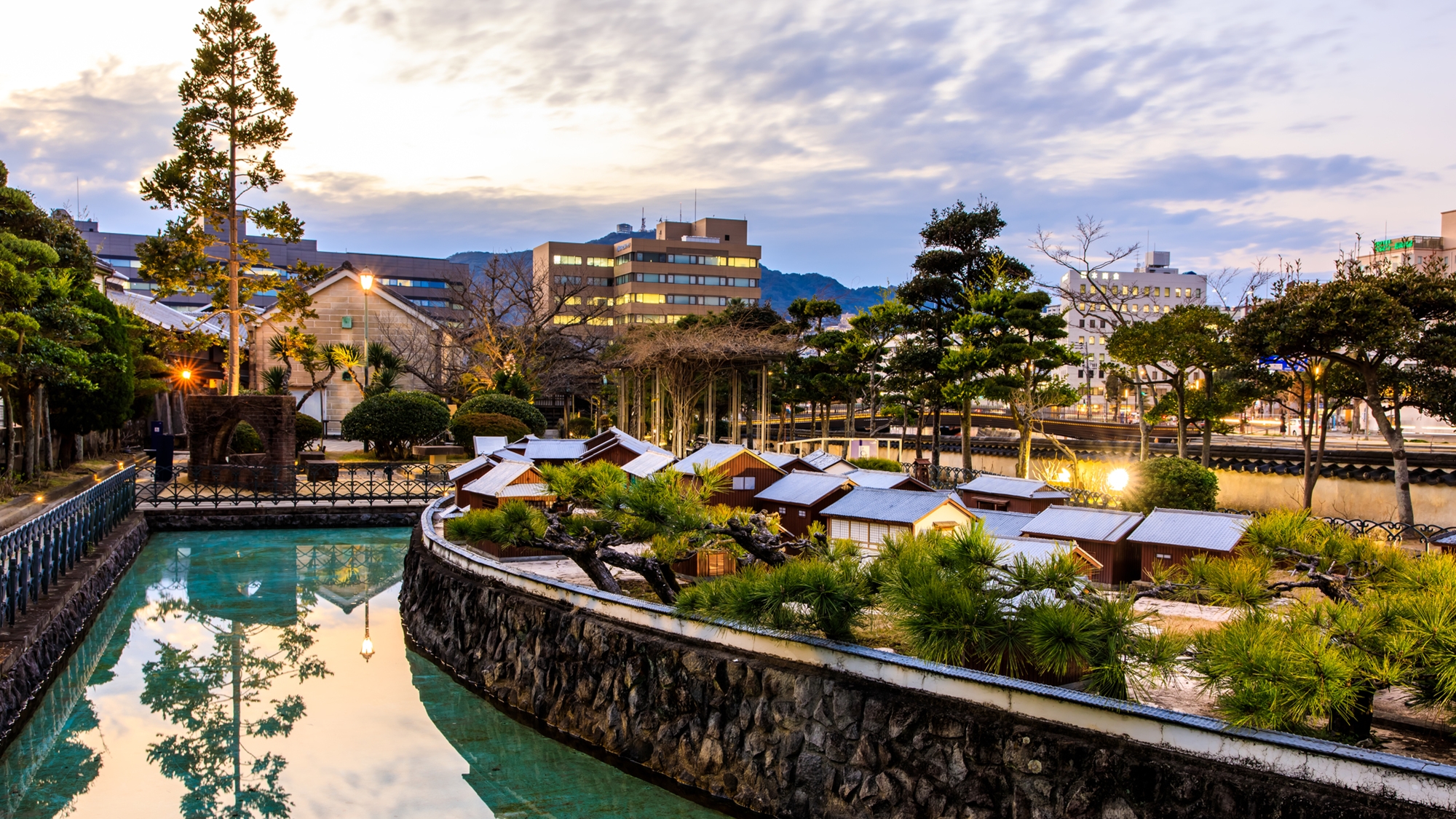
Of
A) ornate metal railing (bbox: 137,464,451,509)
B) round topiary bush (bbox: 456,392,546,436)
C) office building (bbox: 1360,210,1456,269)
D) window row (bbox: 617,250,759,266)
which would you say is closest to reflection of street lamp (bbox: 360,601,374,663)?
ornate metal railing (bbox: 137,464,451,509)

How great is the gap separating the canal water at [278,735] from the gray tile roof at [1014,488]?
11829 mm

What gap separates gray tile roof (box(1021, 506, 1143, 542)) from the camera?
15.8 m

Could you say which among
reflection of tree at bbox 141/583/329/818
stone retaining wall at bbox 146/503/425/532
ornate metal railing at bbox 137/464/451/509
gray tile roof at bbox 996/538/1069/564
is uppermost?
gray tile roof at bbox 996/538/1069/564

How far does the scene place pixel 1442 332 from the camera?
20.3 m

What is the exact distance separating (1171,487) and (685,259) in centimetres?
9167

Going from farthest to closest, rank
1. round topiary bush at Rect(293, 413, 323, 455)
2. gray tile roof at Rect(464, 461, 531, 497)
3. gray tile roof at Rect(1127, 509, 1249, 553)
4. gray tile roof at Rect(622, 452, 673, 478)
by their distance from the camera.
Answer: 1. round topiary bush at Rect(293, 413, 323, 455)
2. gray tile roof at Rect(622, 452, 673, 478)
3. gray tile roof at Rect(464, 461, 531, 497)
4. gray tile roof at Rect(1127, 509, 1249, 553)

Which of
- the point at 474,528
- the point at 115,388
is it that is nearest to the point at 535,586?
the point at 474,528

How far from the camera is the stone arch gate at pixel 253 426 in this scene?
3067cm

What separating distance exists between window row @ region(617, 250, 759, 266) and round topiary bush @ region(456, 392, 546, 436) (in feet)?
221

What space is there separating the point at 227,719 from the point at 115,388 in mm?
24246

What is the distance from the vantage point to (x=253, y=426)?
101 ft

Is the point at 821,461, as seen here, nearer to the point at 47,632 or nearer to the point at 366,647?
the point at 366,647

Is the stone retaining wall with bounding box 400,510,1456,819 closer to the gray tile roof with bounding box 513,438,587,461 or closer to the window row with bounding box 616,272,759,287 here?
the gray tile roof with bounding box 513,438,587,461

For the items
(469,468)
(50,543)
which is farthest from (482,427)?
(50,543)
